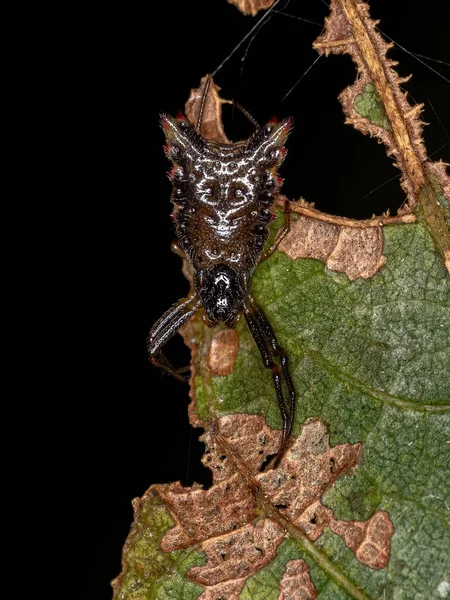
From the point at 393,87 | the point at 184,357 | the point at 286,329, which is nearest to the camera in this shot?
the point at 393,87

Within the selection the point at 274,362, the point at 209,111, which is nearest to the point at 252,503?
the point at 274,362

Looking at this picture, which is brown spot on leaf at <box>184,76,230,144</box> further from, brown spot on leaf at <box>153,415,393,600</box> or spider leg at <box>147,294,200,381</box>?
brown spot on leaf at <box>153,415,393,600</box>

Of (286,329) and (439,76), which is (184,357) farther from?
(439,76)

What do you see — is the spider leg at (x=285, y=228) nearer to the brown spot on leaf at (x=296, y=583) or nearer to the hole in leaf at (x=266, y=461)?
the hole in leaf at (x=266, y=461)

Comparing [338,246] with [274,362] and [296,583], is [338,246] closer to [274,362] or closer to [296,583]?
[274,362]

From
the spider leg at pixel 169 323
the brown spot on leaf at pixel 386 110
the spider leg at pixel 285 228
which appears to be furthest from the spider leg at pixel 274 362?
the brown spot on leaf at pixel 386 110

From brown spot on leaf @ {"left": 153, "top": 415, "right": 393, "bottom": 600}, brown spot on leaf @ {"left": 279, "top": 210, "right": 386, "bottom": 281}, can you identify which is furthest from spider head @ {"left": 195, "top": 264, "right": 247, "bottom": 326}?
brown spot on leaf @ {"left": 153, "top": 415, "right": 393, "bottom": 600}

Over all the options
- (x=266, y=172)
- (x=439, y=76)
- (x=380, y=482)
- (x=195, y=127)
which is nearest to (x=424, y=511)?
(x=380, y=482)
